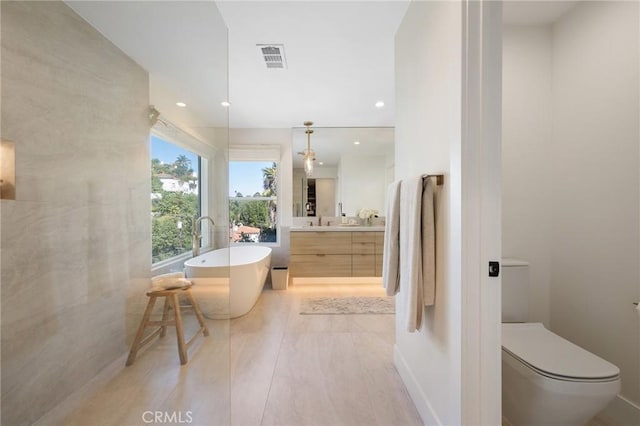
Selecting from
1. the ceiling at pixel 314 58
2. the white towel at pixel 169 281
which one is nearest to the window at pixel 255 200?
the ceiling at pixel 314 58

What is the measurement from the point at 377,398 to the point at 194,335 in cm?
112

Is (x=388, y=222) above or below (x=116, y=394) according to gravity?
above

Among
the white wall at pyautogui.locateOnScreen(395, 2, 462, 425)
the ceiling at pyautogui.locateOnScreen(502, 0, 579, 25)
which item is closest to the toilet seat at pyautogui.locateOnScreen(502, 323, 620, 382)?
the white wall at pyautogui.locateOnScreen(395, 2, 462, 425)

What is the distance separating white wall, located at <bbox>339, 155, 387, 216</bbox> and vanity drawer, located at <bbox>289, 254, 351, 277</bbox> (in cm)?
80

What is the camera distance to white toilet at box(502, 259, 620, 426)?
3.56ft

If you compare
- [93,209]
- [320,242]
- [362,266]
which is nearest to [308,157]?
[320,242]

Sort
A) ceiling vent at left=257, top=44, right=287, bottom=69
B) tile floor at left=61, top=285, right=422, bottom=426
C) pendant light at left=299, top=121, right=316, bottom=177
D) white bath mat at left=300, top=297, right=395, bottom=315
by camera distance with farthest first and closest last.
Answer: pendant light at left=299, top=121, right=316, bottom=177
white bath mat at left=300, top=297, right=395, bottom=315
ceiling vent at left=257, top=44, right=287, bottom=69
tile floor at left=61, top=285, right=422, bottom=426

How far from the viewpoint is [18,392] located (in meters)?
1.05

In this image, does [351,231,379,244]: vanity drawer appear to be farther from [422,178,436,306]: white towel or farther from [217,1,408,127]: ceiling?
[422,178,436,306]: white towel

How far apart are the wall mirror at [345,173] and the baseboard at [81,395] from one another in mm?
3142

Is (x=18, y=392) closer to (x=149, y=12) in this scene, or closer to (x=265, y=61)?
(x=149, y=12)

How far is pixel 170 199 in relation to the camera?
1375mm

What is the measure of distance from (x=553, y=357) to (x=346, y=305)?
2086 mm

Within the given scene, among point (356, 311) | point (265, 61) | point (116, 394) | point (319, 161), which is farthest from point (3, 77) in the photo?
point (319, 161)
